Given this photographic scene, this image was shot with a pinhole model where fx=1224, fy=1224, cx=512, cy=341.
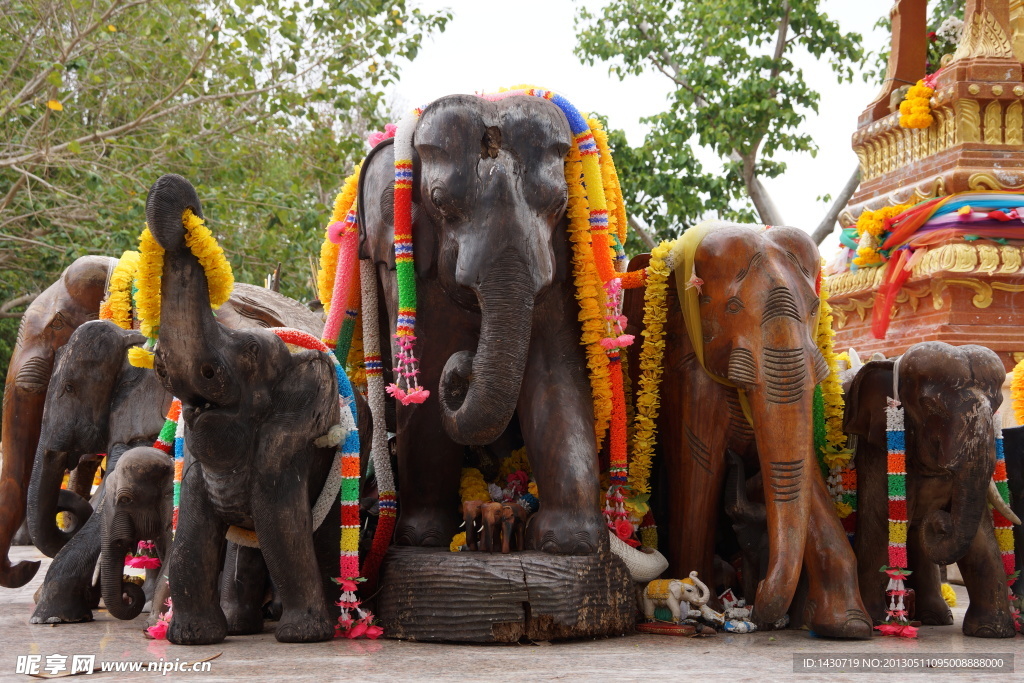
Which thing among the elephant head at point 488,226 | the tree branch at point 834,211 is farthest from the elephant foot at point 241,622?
the tree branch at point 834,211

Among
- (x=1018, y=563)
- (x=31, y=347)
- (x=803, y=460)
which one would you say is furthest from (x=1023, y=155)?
(x=31, y=347)

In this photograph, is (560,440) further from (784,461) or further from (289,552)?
(289,552)

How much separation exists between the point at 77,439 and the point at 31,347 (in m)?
0.98

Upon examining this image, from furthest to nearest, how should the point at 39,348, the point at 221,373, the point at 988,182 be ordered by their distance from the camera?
the point at 988,182, the point at 39,348, the point at 221,373

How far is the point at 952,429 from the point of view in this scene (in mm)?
4324

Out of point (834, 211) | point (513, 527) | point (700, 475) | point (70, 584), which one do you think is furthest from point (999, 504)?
point (834, 211)

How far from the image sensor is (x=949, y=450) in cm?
432

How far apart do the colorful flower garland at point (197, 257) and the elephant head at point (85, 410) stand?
4.10 feet

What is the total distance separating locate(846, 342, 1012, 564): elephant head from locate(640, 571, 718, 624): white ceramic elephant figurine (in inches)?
33.0

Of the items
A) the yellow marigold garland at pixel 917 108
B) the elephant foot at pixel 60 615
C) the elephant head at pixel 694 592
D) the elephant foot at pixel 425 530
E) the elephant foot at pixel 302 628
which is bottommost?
the elephant foot at pixel 60 615

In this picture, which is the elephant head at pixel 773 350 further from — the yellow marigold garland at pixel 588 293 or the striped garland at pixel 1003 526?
the striped garland at pixel 1003 526

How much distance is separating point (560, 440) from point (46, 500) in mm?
2186

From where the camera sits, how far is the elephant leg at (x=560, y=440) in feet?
14.2

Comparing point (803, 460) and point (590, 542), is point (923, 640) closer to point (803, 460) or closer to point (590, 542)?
point (803, 460)
